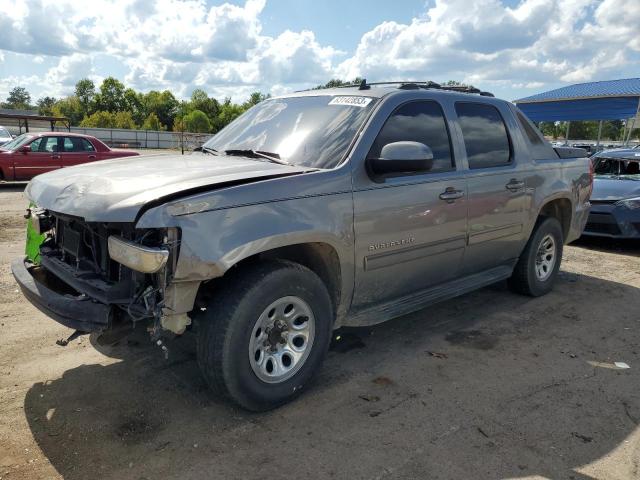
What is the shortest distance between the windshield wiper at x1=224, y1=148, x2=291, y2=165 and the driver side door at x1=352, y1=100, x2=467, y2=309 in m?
0.59

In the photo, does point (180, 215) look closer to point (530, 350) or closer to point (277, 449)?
point (277, 449)

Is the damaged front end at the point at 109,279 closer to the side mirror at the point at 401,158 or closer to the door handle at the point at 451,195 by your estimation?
the side mirror at the point at 401,158

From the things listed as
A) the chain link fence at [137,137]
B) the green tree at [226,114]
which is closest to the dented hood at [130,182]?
the chain link fence at [137,137]

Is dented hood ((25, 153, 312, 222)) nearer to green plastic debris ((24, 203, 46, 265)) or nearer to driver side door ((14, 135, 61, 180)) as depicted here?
green plastic debris ((24, 203, 46, 265))

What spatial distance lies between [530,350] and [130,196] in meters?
3.23

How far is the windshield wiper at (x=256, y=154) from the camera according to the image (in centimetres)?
364

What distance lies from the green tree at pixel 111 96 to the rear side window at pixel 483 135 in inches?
3940

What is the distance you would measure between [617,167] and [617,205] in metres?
1.62

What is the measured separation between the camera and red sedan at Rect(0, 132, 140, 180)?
13781 millimetres

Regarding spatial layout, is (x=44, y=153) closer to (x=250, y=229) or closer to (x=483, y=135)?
(x=483, y=135)

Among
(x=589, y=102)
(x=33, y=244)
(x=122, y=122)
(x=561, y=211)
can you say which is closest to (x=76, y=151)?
(x=33, y=244)

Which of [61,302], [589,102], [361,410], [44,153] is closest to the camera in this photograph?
[61,302]

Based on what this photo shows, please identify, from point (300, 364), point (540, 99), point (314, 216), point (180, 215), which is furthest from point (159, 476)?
point (540, 99)

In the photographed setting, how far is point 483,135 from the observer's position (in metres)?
4.61
